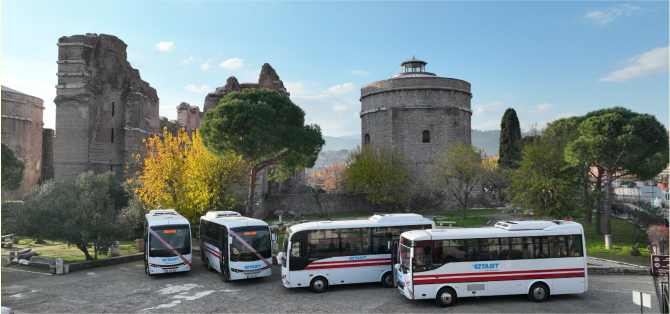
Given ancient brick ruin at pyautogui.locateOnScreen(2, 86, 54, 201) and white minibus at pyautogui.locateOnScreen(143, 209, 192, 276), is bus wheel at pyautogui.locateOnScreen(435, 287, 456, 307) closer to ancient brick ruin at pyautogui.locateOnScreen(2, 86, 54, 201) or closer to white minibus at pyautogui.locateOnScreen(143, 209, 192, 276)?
white minibus at pyautogui.locateOnScreen(143, 209, 192, 276)

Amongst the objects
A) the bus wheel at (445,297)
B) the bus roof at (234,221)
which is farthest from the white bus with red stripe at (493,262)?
the bus roof at (234,221)

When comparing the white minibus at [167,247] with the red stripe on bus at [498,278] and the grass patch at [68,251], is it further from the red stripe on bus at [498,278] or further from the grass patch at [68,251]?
the red stripe on bus at [498,278]

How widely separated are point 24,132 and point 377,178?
37735 millimetres

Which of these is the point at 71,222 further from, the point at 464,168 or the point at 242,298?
the point at 464,168

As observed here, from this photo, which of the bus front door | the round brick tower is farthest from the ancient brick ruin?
the bus front door

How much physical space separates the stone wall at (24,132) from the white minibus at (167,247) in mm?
35870

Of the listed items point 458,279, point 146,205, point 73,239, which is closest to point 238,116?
point 146,205

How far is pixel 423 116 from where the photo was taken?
39.5 meters

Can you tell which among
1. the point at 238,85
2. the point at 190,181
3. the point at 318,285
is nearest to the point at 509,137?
the point at 238,85

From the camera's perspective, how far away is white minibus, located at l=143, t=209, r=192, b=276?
15849mm

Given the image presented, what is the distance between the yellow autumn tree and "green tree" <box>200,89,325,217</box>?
2.99ft

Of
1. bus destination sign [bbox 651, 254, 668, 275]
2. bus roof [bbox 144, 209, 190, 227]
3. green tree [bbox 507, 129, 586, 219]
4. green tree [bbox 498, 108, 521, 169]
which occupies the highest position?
green tree [bbox 498, 108, 521, 169]

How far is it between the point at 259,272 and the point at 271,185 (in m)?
24.4

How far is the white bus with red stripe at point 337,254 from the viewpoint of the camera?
13.6 m
